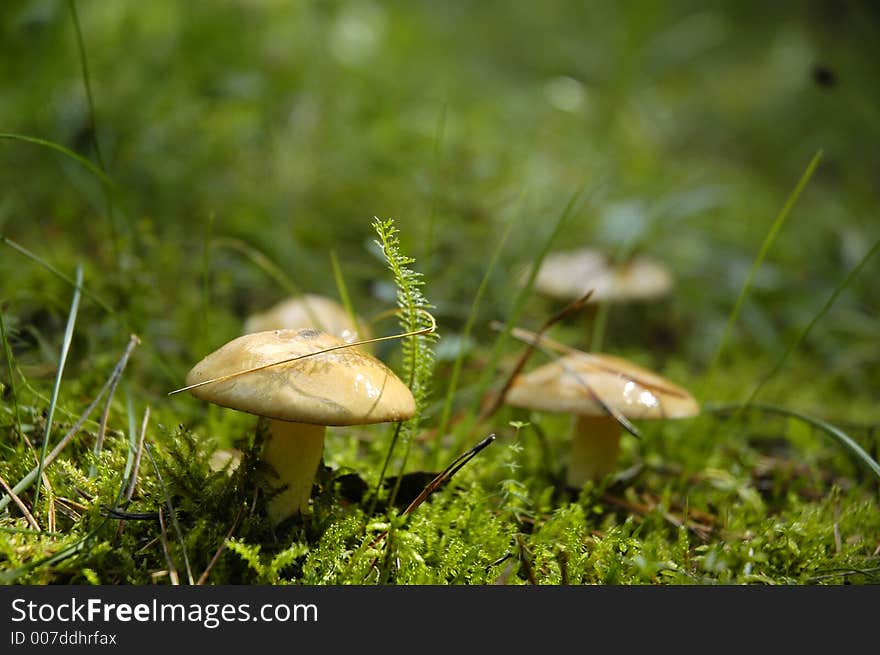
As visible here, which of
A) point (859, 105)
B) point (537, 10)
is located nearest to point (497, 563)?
A: point (859, 105)

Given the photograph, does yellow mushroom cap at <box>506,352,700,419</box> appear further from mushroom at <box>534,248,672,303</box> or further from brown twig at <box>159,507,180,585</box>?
mushroom at <box>534,248,672,303</box>

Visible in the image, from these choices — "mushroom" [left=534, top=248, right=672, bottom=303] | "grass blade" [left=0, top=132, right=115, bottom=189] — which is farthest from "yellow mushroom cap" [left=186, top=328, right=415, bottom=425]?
"mushroom" [left=534, top=248, right=672, bottom=303]

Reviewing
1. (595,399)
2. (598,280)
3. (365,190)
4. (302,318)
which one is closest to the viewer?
(595,399)

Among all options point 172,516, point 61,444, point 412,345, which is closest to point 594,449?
point 412,345

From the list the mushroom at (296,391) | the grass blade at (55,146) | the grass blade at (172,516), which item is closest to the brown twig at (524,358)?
the mushroom at (296,391)

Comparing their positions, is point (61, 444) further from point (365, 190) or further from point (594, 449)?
point (365, 190)

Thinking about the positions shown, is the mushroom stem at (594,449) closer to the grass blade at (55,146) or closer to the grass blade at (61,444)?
the grass blade at (61,444)
